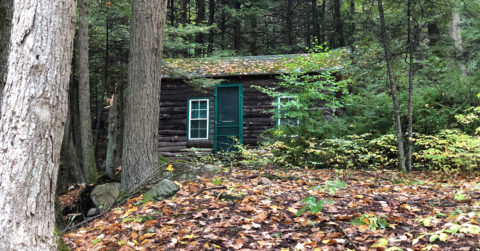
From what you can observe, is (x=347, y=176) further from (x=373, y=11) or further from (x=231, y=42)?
(x=231, y=42)

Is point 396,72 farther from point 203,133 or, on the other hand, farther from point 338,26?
point 338,26

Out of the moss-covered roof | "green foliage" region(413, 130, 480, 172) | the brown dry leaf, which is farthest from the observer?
the moss-covered roof

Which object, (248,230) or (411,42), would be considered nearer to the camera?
(248,230)

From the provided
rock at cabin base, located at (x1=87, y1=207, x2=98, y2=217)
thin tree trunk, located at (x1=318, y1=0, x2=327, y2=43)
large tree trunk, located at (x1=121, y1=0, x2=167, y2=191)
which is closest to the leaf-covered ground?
large tree trunk, located at (x1=121, y1=0, x2=167, y2=191)

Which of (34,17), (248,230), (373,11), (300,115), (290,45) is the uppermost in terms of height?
(290,45)

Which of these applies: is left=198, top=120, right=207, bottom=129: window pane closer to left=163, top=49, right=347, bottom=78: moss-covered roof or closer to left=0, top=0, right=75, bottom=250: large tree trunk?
left=163, top=49, right=347, bottom=78: moss-covered roof

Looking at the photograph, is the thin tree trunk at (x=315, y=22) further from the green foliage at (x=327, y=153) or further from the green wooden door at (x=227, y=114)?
the green foliage at (x=327, y=153)

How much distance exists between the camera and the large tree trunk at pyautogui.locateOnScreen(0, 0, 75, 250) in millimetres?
2836

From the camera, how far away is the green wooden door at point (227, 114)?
14305mm

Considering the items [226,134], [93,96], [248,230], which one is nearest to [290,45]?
[226,134]

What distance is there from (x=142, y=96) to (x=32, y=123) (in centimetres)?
335

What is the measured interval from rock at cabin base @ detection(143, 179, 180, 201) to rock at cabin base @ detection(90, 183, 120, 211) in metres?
1.63

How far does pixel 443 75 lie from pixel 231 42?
18.3 meters

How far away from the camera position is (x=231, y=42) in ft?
83.3
